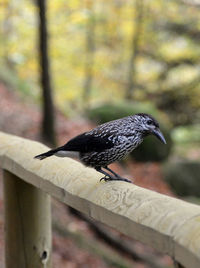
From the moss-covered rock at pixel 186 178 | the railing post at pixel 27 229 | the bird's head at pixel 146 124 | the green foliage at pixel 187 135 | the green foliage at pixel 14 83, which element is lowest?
the green foliage at pixel 187 135

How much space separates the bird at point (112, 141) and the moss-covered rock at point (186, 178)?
839 cm

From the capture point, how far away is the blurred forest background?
36.3 ft

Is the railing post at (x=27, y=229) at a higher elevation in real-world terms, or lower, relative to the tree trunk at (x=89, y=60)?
higher

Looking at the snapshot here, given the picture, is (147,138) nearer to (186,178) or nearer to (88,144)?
(186,178)

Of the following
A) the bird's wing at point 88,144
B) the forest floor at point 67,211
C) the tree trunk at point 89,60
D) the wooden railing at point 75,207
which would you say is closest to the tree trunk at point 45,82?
the forest floor at point 67,211

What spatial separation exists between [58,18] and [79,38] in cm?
503

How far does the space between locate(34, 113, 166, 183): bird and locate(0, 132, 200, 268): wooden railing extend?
0.45 ft

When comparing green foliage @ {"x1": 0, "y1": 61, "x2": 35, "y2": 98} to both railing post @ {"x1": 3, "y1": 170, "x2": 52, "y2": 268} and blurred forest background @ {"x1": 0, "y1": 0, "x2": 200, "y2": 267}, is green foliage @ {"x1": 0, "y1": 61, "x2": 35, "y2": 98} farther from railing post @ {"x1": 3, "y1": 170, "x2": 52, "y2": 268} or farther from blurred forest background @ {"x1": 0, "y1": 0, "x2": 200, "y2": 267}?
railing post @ {"x1": 3, "y1": 170, "x2": 52, "y2": 268}

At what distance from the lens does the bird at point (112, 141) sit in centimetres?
273

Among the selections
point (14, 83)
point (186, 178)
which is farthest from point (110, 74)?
point (186, 178)

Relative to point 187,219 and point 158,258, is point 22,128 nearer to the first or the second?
point 158,258

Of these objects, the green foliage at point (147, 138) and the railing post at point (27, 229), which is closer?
the railing post at point (27, 229)

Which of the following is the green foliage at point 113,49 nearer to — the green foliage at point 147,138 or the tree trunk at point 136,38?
the tree trunk at point 136,38

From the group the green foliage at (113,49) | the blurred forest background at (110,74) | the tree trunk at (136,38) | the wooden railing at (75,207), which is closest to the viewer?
the wooden railing at (75,207)
